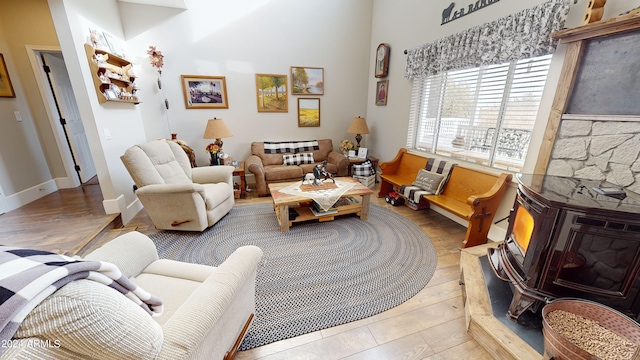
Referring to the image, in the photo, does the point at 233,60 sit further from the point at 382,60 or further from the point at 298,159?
the point at 382,60

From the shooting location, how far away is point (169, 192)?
7.53ft

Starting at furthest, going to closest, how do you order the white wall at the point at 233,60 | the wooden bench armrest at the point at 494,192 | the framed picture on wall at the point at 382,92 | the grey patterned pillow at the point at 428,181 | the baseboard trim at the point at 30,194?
the framed picture on wall at the point at 382,92 < the white wall at the point at 233,60 < the grey patterned pillow at the point at 428,181 < the baseboard trim at the point at 30,194 < the wooden bench armrest at the point at 494,192

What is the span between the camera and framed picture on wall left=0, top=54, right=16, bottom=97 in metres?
2.80

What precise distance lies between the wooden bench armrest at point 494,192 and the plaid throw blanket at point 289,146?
2744 millimetres

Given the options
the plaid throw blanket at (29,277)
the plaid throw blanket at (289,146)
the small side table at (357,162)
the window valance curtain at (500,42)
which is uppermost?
the window valance curtain at (500,42)

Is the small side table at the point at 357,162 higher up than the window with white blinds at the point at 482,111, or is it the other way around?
the window with white blinds at the point at 482,111

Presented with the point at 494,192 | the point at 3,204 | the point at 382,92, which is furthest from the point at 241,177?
the point at 494,192

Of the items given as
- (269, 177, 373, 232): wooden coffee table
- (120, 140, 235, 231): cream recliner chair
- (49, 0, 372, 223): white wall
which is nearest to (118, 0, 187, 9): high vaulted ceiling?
(49, 0, 372, 223): white wall

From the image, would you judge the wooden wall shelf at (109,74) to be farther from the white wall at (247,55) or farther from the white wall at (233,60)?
the white wall at (247,55)

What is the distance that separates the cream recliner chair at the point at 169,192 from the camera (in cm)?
231

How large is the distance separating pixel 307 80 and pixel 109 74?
2683mm

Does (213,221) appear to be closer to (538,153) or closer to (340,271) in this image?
(340,271)

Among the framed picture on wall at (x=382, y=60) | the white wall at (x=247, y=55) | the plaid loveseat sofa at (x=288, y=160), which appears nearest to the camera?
the white wall at (x=247, y=55)

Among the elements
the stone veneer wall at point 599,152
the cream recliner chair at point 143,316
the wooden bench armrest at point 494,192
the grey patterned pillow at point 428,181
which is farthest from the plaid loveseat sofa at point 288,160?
the stone veneer wall at point 599,152
